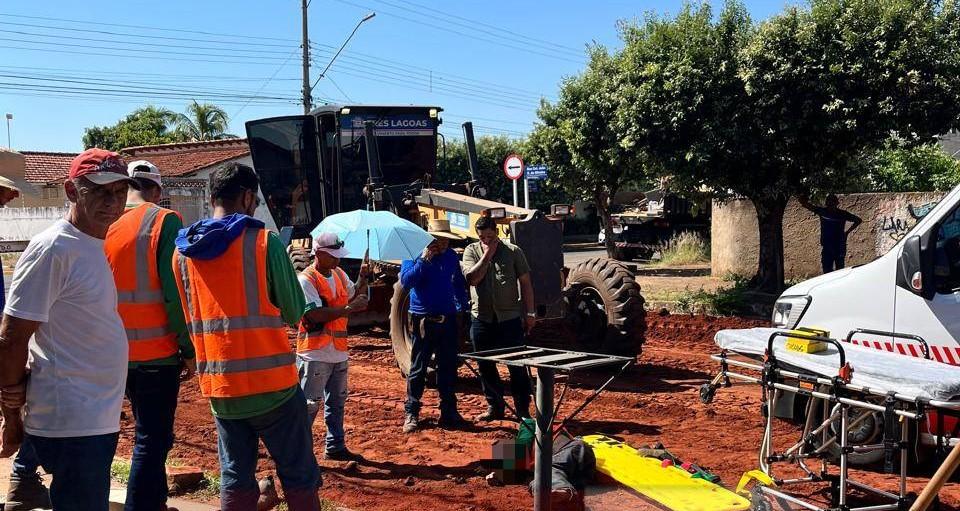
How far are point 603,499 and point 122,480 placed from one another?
302 cm

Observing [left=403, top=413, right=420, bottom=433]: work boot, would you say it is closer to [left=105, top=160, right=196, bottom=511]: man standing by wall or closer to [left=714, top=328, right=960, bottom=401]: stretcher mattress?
[left=714, top=328, right=960, bottom=401]: stretcher mattress

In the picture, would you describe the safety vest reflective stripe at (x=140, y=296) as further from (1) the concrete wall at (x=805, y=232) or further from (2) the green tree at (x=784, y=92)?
(1) the concrete wall at (x=805, y=232)

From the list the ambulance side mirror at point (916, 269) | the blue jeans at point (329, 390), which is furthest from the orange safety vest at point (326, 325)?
the ambulance side mirror at point (916, 269)

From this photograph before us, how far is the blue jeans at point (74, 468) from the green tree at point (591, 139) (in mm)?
10892

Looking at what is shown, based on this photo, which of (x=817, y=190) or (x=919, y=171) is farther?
(x=919, y=171)

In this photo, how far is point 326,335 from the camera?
5797 millimetres

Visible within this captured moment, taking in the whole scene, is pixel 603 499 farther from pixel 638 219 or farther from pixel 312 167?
pixel 638 219

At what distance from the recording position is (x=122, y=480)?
216 inches

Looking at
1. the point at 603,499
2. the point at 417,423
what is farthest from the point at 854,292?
the point at 417,423

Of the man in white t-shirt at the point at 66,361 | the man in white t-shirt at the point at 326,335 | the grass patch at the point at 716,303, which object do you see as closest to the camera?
the man in white t-shirt at the point at 66,361

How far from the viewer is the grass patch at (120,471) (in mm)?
5516

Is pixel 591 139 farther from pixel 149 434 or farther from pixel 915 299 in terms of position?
pixel 149 434

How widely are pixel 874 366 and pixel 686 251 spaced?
59.0 feet

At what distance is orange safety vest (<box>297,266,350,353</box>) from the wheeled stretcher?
7.93 feet
